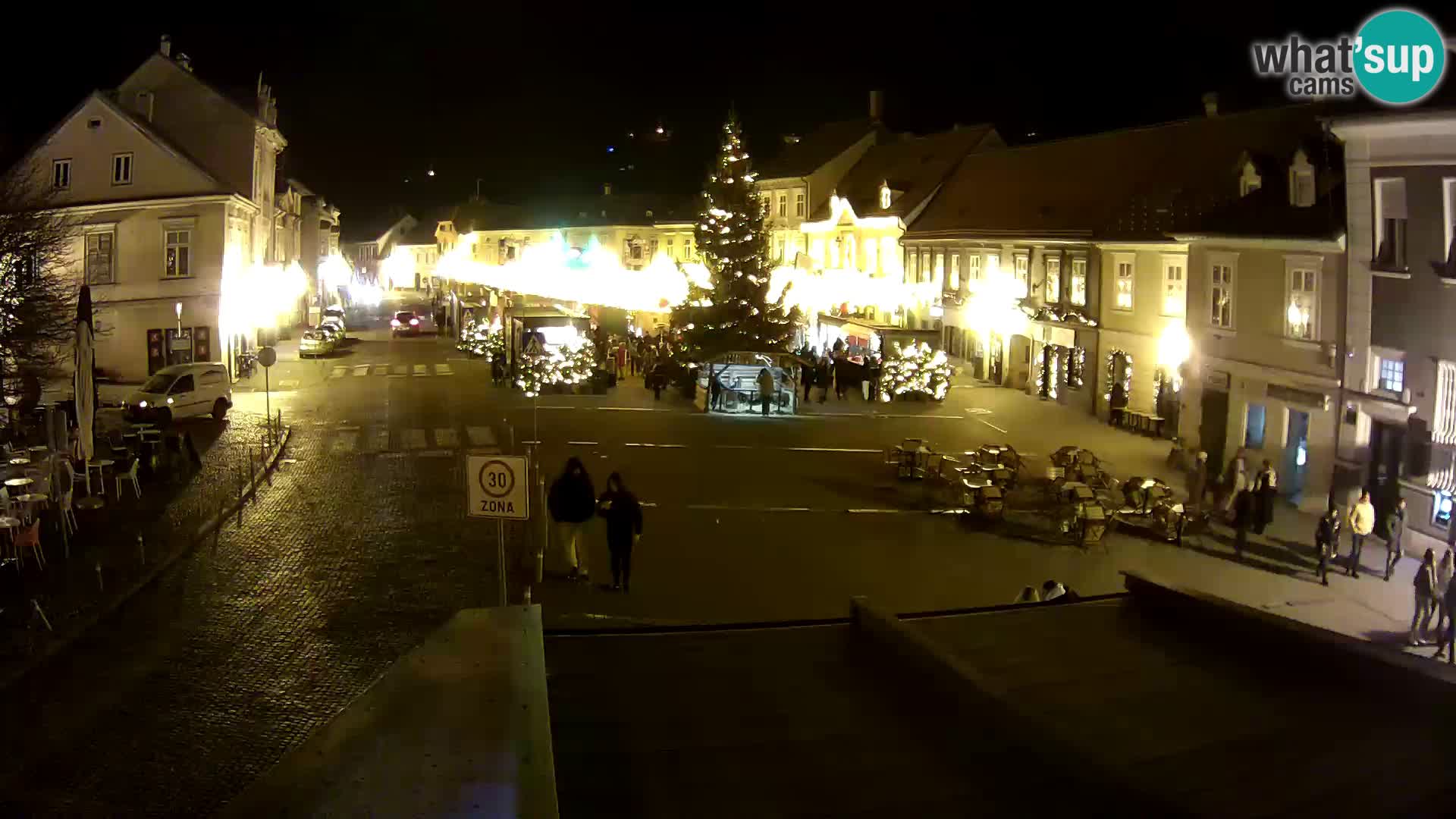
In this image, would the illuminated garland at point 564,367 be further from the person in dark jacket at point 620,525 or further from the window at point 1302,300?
the person in dark jacket at point 620,525

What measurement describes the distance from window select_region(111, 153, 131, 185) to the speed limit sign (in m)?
33.9

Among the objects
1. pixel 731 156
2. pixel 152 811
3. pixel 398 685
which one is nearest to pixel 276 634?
pixel 152 811

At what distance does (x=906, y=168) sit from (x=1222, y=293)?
99.1 ft

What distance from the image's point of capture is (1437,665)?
783cm

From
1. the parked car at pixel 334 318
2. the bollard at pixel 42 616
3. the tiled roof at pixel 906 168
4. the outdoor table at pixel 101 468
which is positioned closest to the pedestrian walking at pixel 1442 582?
the bollard at pixel 42 616

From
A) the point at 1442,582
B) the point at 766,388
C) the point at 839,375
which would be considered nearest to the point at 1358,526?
the point at 1442,582

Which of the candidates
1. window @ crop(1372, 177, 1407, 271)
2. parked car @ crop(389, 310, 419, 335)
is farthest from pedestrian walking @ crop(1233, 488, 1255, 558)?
parked car @ crop(389, 310, 419, 335)

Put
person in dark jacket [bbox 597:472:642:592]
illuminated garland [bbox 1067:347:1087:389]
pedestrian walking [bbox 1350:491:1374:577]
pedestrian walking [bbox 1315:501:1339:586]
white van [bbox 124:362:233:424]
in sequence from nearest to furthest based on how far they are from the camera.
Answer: person in dark jacket [bbox 597:472:642:592]
pedestrian walking [bbox 1315:501:1339:586]
pedestrian walking [bbox 1350:491:1374:577]
white van [bbox 124:362:233:424]
illuminated garland [bbox 1067:347:1087:389]

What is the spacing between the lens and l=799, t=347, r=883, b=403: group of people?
38.0m

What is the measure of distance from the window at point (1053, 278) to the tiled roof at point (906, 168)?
1248 cm

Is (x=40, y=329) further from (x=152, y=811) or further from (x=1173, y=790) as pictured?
(x=1173, y=790)

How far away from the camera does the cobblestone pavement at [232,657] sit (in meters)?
9.79

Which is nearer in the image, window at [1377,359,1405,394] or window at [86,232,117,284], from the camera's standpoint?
window at [1377,359,1405,394]

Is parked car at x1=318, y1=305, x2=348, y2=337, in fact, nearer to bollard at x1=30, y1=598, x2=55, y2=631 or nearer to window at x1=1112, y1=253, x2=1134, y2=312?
window at x1=1112, y1=253, x2=1134, y2=312
